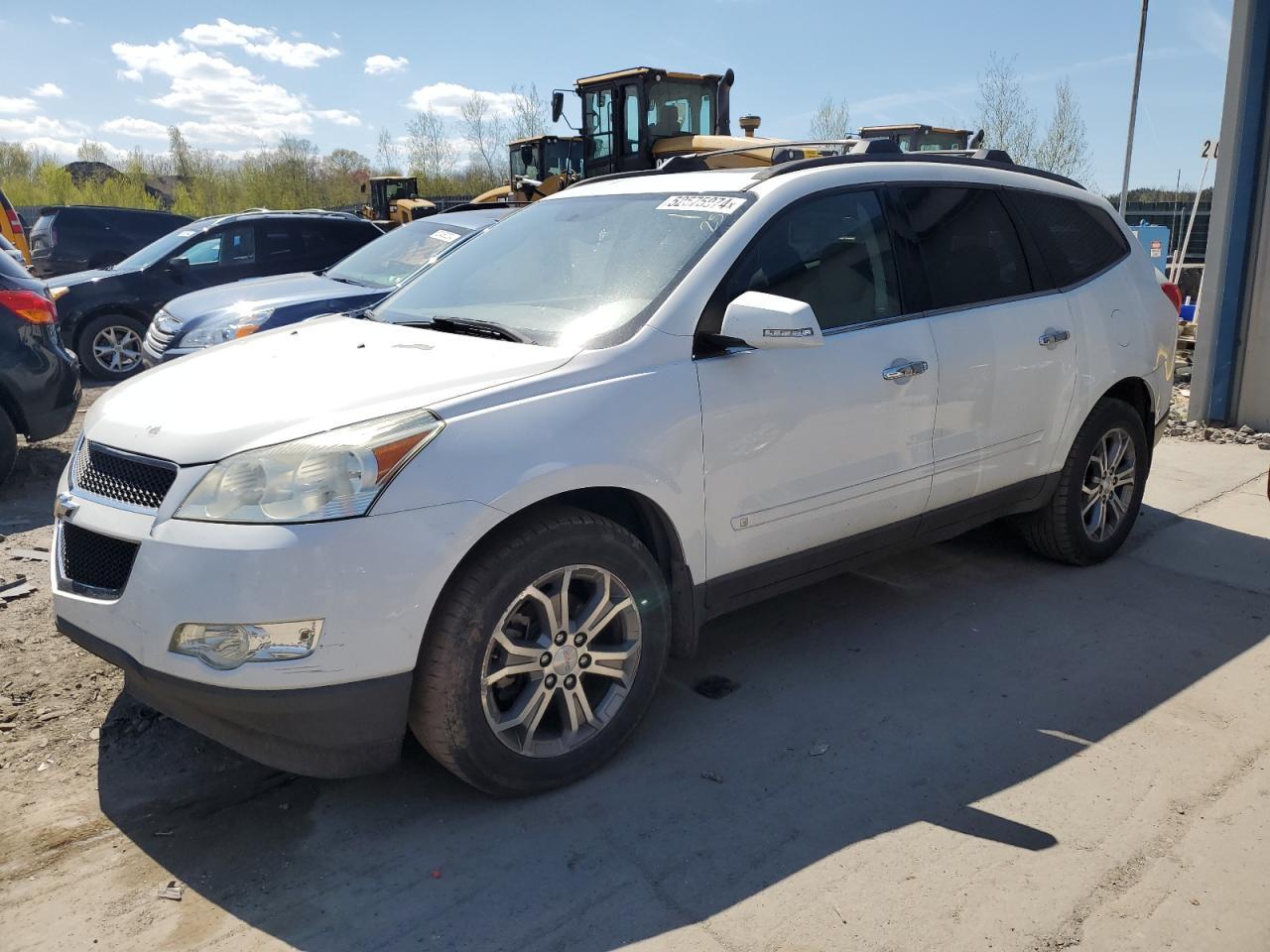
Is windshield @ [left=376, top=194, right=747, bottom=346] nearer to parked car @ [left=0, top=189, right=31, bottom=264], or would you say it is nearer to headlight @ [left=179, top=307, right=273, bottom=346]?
headlight @ [left=179, top=307, right=273, bottom=346]

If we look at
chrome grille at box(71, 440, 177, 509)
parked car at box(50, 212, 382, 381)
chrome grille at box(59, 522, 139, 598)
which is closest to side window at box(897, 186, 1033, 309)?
chrome grille at box(71, 440, 177, 509)

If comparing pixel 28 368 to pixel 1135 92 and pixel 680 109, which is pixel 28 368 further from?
pixel 1135 92

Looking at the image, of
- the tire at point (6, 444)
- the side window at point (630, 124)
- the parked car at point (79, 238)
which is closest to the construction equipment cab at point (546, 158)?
the side window at point (630, 124)

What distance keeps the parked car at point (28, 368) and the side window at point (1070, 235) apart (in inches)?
226

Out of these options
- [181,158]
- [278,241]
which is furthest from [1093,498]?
[181,158]

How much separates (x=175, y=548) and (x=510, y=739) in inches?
42.5

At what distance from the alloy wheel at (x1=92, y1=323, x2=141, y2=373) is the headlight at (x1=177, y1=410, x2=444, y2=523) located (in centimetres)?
973

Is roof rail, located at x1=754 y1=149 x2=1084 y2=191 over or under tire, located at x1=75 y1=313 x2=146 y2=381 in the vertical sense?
over

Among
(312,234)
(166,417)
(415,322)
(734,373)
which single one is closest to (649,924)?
(734,373)

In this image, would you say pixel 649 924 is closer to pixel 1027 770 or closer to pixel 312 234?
pixel 1027 770

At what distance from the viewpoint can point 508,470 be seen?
283cm

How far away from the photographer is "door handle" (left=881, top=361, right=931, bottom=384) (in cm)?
379

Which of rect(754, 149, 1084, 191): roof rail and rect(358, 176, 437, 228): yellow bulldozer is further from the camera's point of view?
rect(358, 176, 437, 228): yellow bulldozer

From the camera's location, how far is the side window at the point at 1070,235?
15.2 feet
